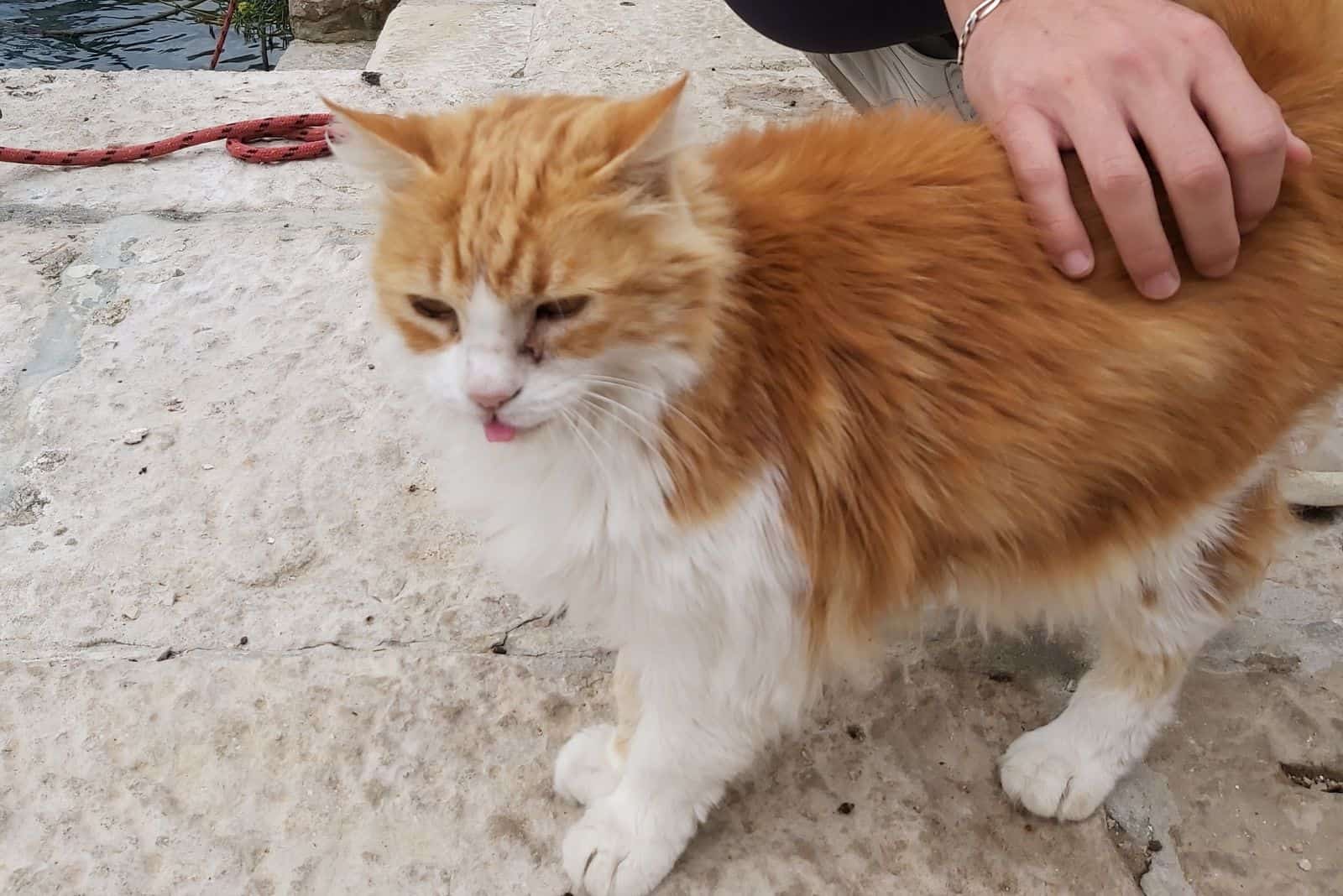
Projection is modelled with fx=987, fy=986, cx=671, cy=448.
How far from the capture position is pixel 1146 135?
1029mm

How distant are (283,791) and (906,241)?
3.59 ft

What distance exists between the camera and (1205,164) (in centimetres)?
98

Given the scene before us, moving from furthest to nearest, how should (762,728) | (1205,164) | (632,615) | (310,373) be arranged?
(310,373), (762,728), (632,615), (1205,164)

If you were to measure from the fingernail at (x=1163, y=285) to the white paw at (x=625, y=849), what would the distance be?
0.83m

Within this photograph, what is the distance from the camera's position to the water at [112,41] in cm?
422

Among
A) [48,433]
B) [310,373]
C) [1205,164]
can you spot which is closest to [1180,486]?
[1205,164]

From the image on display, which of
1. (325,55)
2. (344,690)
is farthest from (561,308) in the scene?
(325,55)

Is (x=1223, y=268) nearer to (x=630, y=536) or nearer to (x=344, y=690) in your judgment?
(x=630, y=536)

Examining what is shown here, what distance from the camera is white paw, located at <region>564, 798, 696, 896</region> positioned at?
125 cm

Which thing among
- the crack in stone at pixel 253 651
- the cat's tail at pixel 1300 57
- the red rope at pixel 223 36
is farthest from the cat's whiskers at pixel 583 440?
the red rope at pixel 223 36

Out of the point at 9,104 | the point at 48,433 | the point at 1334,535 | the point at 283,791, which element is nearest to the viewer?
the point at 283,791

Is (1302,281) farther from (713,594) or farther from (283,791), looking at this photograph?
(283,791)

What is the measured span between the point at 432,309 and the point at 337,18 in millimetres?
4051

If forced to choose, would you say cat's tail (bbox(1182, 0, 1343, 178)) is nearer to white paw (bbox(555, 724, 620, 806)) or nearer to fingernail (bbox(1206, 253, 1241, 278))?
fingernail (bbox(1206, 253, 1241, 278))
